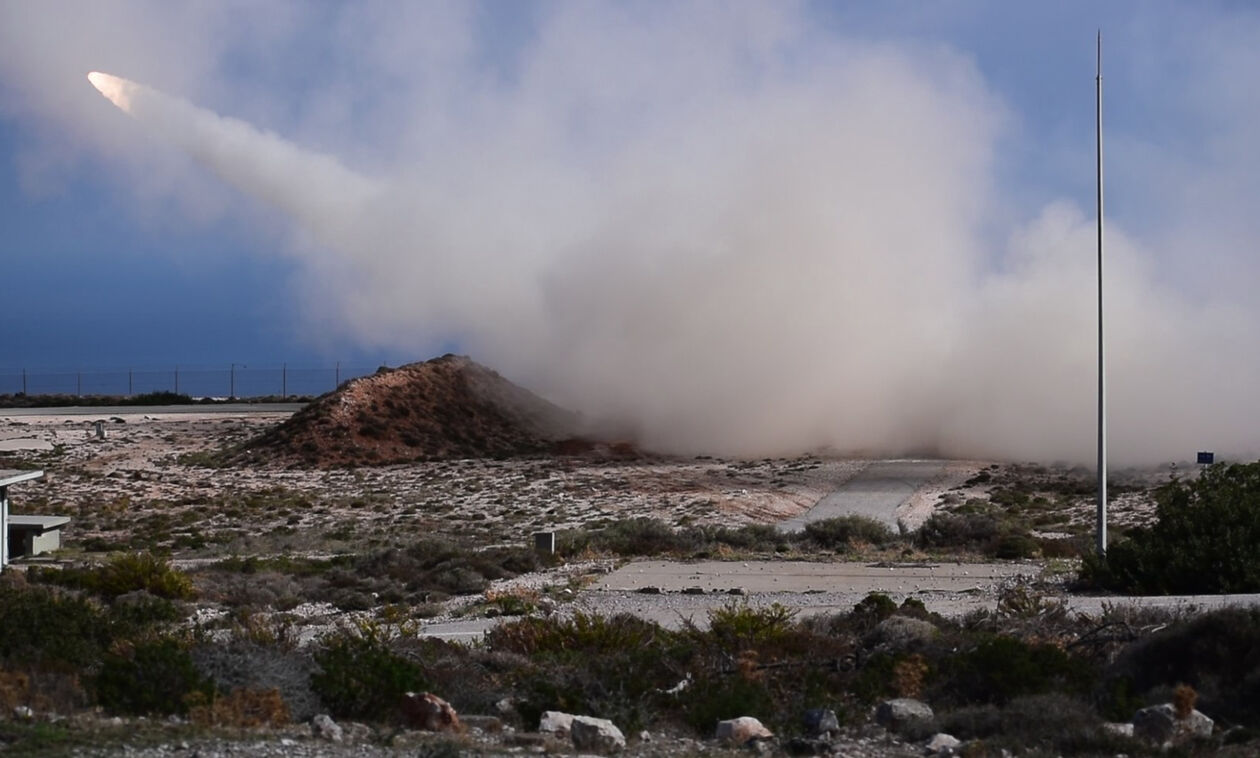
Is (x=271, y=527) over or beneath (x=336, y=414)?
beneath

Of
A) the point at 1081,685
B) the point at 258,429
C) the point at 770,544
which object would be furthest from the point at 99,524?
the point at 1081,685

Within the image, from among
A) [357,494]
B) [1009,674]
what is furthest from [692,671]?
[357,494]

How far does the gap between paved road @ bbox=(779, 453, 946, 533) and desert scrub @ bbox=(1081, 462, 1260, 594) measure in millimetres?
10711

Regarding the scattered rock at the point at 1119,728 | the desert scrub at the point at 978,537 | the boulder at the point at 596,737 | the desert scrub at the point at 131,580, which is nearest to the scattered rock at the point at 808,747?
the boulder at the point at 596,737

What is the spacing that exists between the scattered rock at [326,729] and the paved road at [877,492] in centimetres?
2089

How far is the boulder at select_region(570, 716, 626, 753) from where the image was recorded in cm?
905

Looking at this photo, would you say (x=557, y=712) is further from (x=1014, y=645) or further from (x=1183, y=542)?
(x=1183, y=542)

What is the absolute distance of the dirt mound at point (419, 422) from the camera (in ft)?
148

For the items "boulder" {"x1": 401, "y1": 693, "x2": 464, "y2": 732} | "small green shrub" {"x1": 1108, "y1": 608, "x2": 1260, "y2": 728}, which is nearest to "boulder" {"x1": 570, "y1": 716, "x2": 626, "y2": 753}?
"boulder" {"x1": 401, "y1": 693, "x2": 464, "y2": 732}

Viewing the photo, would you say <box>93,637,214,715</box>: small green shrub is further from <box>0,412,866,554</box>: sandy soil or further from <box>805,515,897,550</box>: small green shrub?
<box>0,412,866,554</box>: sandy soil

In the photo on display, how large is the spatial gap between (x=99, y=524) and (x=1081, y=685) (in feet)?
85.9

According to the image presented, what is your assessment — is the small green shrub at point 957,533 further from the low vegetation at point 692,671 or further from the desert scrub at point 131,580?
the desert scrub at point 131,580

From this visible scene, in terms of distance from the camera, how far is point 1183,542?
59.4ft

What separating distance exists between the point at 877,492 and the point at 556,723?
28.8 m
